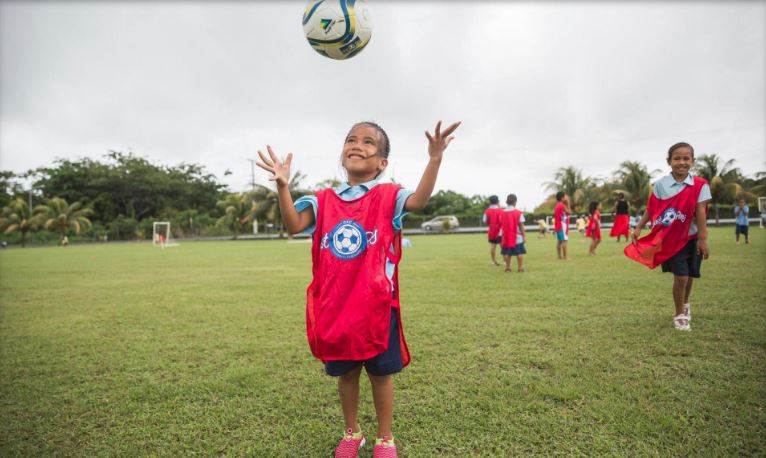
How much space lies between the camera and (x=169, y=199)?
54156mm

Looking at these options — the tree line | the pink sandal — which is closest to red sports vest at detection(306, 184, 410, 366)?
the pink sandal

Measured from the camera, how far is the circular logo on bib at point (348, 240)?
2236 millimetres

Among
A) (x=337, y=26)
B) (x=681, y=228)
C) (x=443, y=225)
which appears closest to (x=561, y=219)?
(x=681, y=228)

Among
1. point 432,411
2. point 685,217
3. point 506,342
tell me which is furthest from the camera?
point 685,217

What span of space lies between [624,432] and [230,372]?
9.89 ft

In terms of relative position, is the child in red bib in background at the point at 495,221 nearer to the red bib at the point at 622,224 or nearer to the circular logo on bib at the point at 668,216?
the circular logo on bib at the point at 668,216

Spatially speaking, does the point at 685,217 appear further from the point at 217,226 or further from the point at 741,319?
the point at 217,226

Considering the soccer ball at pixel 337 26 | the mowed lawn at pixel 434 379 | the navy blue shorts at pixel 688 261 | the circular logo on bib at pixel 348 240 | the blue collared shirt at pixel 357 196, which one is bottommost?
the mowed lawn at pixel 434 379

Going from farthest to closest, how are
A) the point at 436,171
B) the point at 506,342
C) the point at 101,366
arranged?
the point at 506,342
the point at 101,366
the point at 436,171

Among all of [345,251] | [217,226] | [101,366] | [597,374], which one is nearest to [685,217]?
[597,374]

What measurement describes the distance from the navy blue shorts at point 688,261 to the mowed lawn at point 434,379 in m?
0.58

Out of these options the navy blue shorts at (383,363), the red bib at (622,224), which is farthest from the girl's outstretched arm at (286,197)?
the red bib at (622,224)

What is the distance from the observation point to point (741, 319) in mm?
4555

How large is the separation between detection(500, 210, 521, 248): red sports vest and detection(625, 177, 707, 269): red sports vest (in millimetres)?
4676
